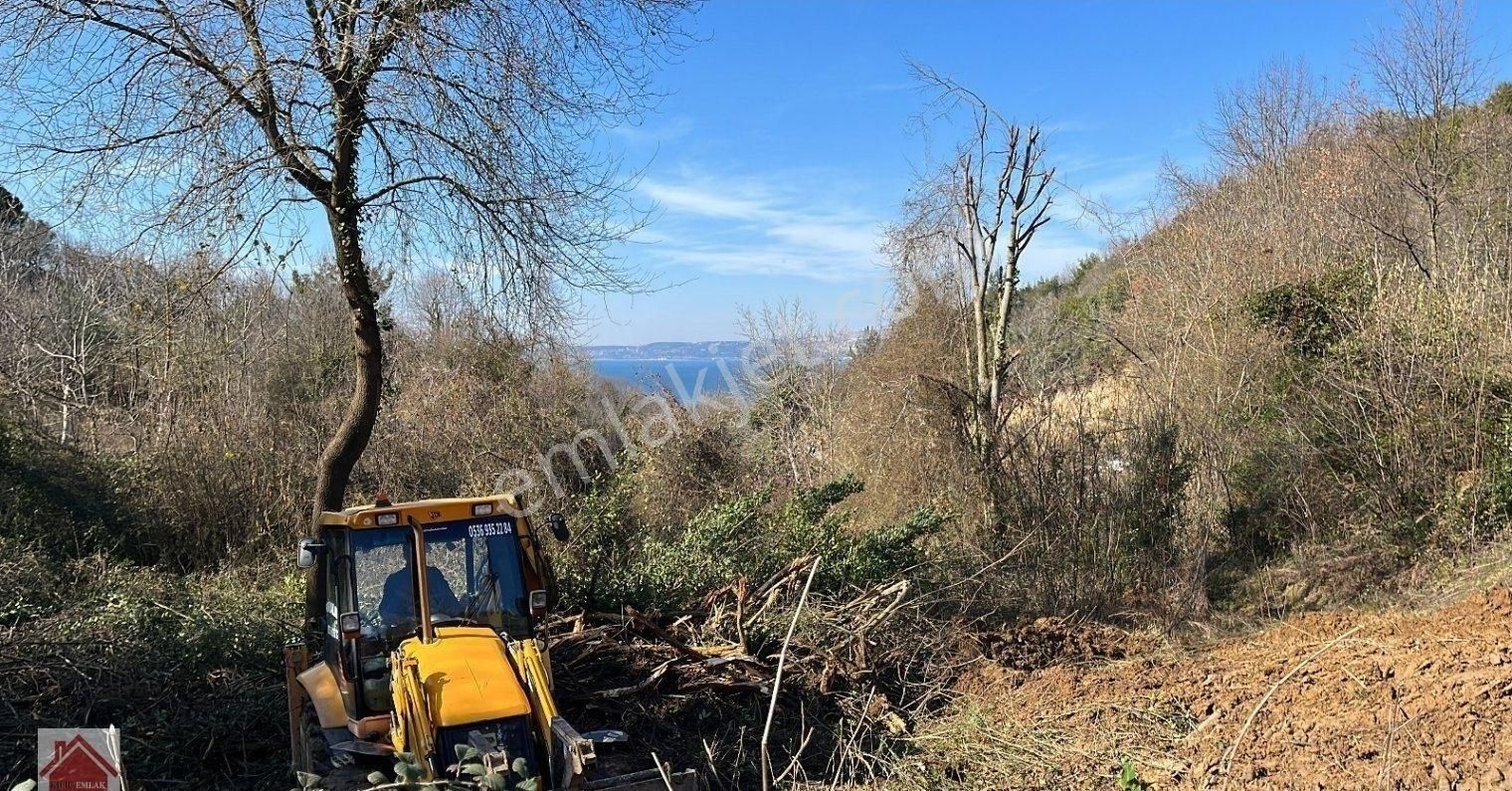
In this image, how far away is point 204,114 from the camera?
7.53 m

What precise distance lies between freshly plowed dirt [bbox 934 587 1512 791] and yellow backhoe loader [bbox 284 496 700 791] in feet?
8.44

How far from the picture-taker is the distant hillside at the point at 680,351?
22.0 metres

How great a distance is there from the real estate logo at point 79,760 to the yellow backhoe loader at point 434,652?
1.55 meters

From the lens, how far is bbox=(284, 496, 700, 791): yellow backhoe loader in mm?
5109

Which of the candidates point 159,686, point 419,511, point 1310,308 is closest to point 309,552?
point 419,511

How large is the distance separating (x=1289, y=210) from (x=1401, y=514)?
8.17 meters

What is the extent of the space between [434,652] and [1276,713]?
Answer: 4948 millimetres

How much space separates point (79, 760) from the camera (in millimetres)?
3492

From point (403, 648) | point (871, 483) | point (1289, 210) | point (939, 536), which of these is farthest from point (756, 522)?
point (1289, 210)

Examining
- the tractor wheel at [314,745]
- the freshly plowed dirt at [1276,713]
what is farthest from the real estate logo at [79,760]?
the freshly plowed dirt at [1276,713]

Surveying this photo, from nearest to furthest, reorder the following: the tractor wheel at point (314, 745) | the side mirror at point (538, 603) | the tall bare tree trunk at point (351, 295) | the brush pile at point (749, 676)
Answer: the tractor wheel at point (314, 745) < the side mirror at point (538, 603) < the brush pile at point (749, 676) < the tall bare tree trunk at point (351, 295)

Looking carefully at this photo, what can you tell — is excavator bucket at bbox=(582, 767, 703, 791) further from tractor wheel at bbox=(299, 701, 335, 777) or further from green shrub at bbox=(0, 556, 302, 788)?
green shrub at bbox=(0, 556, 302, 788)

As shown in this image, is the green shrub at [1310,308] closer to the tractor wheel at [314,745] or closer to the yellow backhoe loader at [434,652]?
the yellow backhoe loader at [434,652]

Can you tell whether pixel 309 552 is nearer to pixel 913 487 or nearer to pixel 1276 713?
pixel 1276 713
